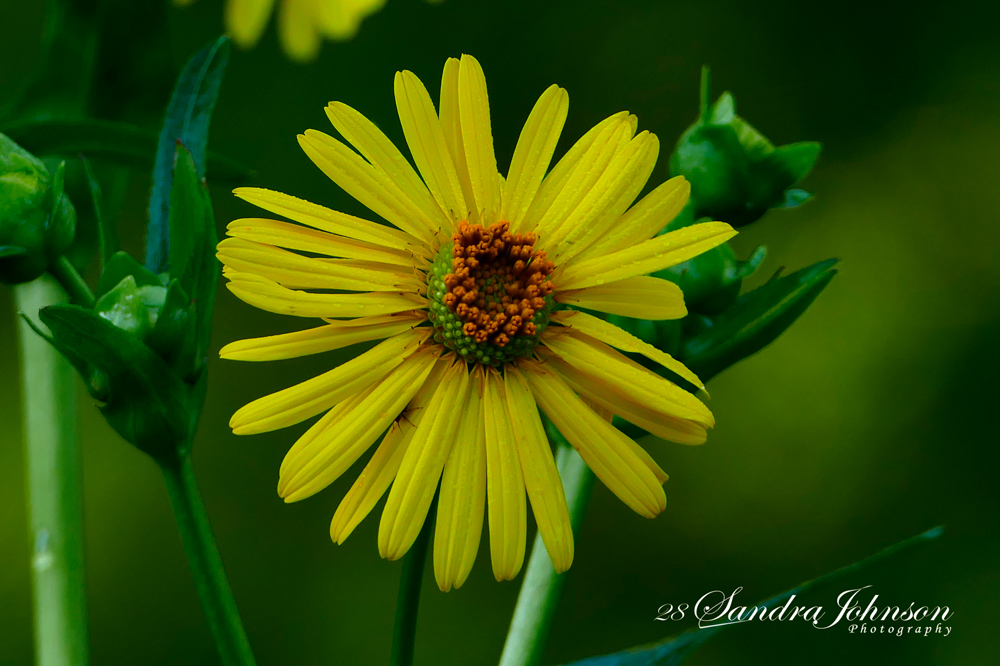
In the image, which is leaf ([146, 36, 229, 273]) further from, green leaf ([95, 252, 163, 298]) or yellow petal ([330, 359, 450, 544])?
yellow petal ([330, 359, 450, 544])

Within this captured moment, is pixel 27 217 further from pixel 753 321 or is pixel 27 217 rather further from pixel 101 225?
pixel 753 321

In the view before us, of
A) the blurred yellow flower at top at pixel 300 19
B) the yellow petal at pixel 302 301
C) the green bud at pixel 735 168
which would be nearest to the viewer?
the yellow petal at pixel 302 301

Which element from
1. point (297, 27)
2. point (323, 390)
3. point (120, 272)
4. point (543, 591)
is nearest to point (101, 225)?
point (120, 272)

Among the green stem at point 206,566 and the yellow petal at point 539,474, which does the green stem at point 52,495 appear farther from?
the yellow petal at point 539,474

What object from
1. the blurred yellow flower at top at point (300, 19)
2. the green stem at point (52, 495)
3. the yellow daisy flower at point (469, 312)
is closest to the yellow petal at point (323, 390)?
the yellow daisy flower at point (469, 312)

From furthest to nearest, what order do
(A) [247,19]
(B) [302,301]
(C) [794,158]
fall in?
(A) [247,19] → (C) [794,158] → (B) [302,301]
